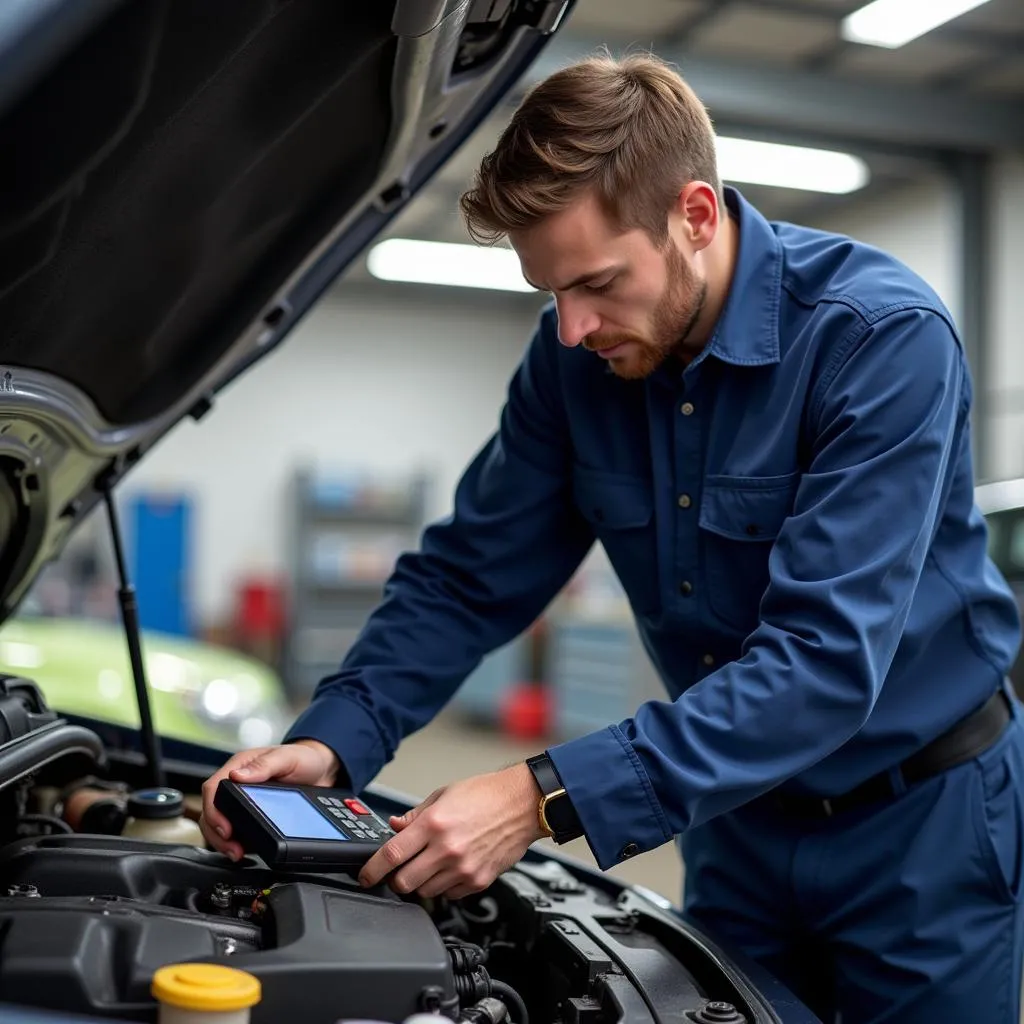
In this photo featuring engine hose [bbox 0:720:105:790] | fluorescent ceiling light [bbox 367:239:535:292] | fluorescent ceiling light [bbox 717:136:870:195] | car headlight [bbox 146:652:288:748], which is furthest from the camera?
fluorescent ceiling light [bbox 367:239:535:292]

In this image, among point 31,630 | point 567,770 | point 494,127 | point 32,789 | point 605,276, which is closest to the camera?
point 567,770

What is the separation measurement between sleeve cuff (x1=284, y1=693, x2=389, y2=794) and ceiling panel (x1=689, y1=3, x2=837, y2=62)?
444 centimetres

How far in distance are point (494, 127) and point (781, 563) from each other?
5359mm

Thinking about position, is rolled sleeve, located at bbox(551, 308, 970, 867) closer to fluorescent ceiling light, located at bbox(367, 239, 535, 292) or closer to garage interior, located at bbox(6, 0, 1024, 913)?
garage interior, located at bbox(6, 0, 1024, 913)

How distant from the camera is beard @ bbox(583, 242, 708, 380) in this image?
1.28 m

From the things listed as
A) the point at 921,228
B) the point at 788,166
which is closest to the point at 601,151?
the point at 788,166

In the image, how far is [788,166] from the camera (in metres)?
6.45

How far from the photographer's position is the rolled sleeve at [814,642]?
3.58 ft

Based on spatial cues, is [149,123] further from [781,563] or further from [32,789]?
[32,789]

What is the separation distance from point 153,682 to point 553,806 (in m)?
2.77

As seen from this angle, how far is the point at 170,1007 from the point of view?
77 cm

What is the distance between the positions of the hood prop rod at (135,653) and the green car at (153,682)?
5.80 ft

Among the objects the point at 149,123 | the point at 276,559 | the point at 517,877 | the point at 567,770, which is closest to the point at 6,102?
the point at 149,123

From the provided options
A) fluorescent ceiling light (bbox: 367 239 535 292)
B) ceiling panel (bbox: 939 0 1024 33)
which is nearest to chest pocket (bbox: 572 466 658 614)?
ceiling panel (bbox: 939 0 1024 33)
